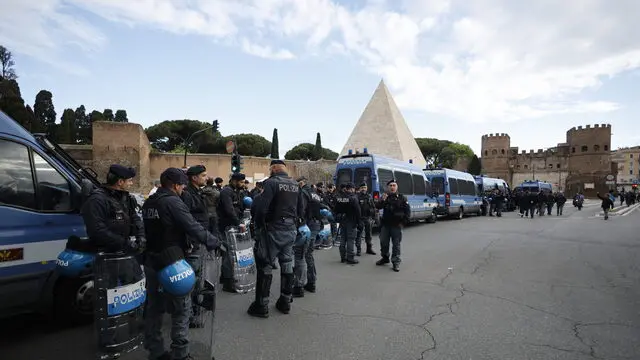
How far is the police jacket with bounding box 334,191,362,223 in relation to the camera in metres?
7.49

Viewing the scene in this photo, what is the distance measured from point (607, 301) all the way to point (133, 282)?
5.61 m

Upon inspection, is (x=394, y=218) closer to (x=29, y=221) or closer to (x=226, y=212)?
(x=226, y=212)

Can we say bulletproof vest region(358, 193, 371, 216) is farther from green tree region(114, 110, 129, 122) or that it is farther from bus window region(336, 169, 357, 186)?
green tree region(114, 110, 129, 122)

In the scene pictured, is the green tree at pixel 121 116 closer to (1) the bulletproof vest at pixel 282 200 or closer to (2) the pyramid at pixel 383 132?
(2) the pyramid at pixel 383 132

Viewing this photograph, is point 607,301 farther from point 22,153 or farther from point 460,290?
point 22,153

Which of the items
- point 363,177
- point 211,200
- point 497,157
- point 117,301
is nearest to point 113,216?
point 117,301

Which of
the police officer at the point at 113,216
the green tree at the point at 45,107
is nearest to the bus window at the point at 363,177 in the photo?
the police officer at the point at 113,216

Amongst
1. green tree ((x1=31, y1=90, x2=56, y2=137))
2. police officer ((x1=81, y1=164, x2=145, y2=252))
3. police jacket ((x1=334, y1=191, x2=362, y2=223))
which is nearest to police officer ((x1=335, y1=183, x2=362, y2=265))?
police jacket ((x1=334, y1=191, x2=362, y2=223))

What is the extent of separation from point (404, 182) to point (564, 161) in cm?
8199

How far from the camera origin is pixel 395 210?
698 centimetres

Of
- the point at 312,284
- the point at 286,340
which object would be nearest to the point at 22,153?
the point at 286,340

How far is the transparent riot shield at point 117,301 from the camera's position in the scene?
3141 millimetres

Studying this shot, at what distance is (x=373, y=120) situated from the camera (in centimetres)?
5172

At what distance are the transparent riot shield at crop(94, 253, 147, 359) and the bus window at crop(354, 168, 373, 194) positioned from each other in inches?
378
